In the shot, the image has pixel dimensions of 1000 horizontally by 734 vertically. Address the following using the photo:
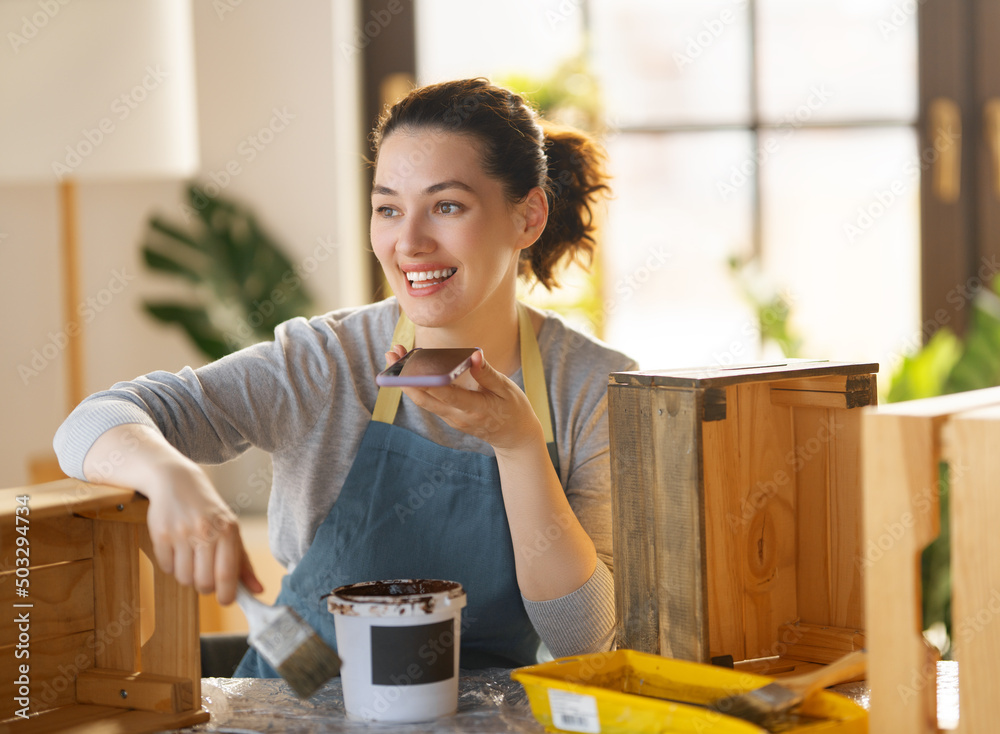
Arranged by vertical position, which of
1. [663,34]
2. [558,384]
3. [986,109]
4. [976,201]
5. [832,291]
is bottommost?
[558,384]

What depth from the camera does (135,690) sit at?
941 mm

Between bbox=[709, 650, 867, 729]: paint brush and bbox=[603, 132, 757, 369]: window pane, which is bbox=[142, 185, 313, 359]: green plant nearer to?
bbox=[603, 132, 757, 369]: window pane

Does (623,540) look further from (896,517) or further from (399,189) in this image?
(399,189)

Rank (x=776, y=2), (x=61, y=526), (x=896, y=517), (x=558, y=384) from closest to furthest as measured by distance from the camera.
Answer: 1. (x=896, y=517)
2. (x=61, y=526)
3. (x=558, y=384)
4. (x=776, y=2)

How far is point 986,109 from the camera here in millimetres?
2666

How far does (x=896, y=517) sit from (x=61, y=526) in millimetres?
737

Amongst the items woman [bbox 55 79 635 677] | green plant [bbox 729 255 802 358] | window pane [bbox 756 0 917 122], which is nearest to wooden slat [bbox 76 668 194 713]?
woman [bbox 55 79 635 677]

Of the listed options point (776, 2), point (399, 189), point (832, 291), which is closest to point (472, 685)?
point (399, 189)

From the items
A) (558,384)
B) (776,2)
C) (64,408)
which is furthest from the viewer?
(776,2)

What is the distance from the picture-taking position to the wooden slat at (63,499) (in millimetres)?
882

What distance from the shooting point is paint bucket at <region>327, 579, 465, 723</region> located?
2.85 ft

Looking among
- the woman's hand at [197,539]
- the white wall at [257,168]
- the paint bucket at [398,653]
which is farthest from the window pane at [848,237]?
the woman's hand at [197,539]

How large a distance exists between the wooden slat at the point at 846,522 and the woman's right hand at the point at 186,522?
62 centimetres

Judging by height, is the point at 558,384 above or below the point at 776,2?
below
